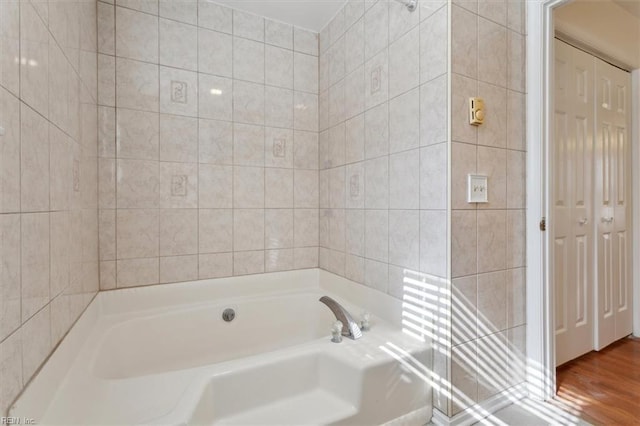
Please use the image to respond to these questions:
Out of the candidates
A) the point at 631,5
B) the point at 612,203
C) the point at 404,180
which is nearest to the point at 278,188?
the point at 404,180

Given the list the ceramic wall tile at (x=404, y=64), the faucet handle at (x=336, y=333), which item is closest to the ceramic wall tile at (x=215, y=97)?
the ceramic wall tile at (x=404, y=64)

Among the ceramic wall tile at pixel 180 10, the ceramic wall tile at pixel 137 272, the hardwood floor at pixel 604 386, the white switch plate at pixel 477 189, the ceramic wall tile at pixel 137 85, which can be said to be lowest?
the hardwood floor at pixel 604 386

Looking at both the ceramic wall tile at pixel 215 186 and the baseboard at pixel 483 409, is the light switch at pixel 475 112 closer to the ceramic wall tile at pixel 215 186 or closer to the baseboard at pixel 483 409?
the baseboard at pixel 483 409

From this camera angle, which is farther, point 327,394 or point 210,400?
point 327,394

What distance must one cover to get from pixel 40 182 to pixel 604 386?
2.73 metres

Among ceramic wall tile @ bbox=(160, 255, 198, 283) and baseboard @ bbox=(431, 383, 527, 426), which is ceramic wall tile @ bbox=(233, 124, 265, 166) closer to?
ceramic wall tile @ bbox=(160, 255, 198, 283)

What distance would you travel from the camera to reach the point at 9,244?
0.74 metres

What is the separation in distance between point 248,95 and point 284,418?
1.93 meters

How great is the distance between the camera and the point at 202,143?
6.64 ft

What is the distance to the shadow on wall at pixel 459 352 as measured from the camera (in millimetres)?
1375

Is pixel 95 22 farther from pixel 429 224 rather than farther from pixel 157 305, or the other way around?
pixel 429 224

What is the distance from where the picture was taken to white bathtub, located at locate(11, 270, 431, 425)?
3.34ft

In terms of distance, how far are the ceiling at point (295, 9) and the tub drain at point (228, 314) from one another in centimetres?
205

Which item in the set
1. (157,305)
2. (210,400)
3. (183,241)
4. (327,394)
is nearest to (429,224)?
(327,394)
